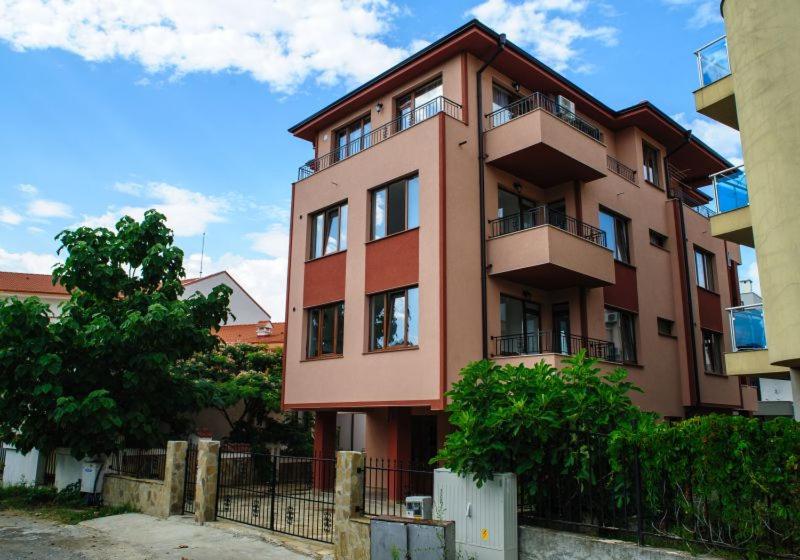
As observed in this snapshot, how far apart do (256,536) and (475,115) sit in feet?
37.7

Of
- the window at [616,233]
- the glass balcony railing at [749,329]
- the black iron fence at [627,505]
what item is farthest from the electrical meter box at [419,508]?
the window at [616,233]

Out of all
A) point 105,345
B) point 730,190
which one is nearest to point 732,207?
point 730,190

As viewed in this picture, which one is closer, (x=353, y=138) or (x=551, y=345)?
(x=551, y=345)

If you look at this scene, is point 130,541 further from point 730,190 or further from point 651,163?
point 651,163

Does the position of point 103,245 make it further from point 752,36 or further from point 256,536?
point 752,36

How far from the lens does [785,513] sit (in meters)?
6.69

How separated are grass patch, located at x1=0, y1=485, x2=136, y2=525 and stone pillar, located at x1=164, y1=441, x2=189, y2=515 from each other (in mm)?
1584

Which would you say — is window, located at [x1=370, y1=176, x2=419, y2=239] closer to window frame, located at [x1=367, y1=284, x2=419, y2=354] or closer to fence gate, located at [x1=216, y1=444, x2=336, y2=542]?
window frame, located at [x1=367, y1=284, x2=419, y2=354]

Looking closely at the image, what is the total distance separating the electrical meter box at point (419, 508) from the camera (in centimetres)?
991

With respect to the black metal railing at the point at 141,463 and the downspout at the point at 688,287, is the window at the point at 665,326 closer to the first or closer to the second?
the downspout at the point at 688,287

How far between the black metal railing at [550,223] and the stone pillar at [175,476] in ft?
31.0

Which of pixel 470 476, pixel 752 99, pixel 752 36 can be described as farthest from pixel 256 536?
pixel 752 36

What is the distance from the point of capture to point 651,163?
22484 mm

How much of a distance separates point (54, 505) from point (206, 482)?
5490 mm
